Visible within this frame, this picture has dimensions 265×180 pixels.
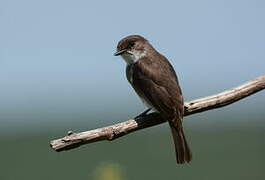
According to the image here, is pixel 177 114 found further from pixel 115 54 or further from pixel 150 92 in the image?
pixel 115 54

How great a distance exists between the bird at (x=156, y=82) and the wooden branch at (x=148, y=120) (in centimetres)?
16

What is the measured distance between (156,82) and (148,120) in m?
0.96

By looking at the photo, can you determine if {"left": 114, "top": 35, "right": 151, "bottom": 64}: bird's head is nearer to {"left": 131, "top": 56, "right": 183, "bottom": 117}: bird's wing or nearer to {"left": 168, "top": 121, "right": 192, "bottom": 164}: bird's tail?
{"left": 131, "top": 56, "right": 183, "bottom": 117}: bird's wing

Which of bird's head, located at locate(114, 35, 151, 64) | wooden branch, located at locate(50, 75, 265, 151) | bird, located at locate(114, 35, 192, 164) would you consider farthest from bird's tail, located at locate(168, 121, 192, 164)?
bird's head, located at locate(114, 35, 151, 64)

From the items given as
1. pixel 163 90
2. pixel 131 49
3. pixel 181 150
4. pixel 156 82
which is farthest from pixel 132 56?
pixel 181 150

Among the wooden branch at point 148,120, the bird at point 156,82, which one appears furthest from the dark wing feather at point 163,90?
the wooden branch at point 148,120

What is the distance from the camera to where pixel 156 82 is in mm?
10766

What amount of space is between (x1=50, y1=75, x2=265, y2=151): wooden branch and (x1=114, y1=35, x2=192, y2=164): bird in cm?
16

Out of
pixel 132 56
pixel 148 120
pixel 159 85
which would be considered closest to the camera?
pixel 148 120

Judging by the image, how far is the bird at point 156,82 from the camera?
10.2 metres

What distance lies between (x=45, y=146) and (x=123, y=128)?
34.6 ft

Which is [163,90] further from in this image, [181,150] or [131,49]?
[131,49]

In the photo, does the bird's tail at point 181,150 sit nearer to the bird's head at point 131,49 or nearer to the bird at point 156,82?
the bird at point 156,82

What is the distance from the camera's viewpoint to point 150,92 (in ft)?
35.0
